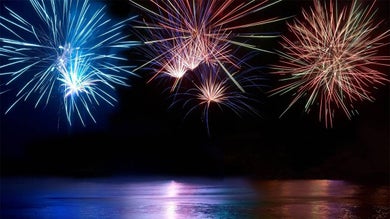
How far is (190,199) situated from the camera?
14008 millimetres

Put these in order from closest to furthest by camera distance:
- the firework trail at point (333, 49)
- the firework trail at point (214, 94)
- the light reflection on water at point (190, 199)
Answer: the light reflection on water at point (190, 199)
the firework trail at point (333, 49)
the firework trail at point (214, 94)

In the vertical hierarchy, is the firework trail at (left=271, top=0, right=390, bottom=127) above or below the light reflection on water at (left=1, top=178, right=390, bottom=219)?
above

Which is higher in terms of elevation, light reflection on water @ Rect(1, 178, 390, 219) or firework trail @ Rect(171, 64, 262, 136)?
firework trail @ Rect(171, 64, 262, 136)

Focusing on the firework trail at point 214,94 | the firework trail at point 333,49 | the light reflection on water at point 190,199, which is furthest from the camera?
the firework trail at point 214,94

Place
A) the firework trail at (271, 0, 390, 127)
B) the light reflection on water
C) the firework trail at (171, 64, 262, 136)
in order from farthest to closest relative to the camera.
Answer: the firework trail at (171, 64, 262, 136) → the firework trail at (271, 0, 390, 127) → the light reflection on water

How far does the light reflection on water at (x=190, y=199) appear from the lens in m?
11.7

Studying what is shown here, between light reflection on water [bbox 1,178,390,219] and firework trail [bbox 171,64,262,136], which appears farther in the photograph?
firework trail [bbox 171,64,262,136]

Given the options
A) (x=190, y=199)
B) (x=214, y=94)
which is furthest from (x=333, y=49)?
(x=190, y=199)

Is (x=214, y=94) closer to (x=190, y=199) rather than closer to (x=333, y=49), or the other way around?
(x=333, y=49)

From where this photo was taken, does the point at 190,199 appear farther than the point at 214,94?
No

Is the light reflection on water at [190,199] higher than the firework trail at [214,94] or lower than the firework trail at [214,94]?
lower

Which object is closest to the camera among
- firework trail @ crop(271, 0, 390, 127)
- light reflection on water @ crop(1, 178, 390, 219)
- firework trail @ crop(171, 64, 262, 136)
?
light reflection on water @ crop(1, 178, 390, 219)

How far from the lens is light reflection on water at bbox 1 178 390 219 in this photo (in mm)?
11688

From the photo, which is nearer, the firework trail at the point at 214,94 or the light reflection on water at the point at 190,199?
the light reflection on water at the point at 190,199
